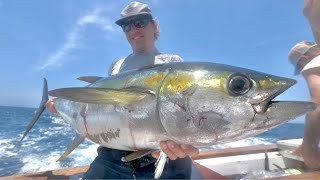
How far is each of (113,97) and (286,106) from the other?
35.9 inches

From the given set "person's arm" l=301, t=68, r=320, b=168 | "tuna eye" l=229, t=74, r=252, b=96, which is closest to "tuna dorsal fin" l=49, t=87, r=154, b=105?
"tuna eye" l=229, t=74, r=252, b=96

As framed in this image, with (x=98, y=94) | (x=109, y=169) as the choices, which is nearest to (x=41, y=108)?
(x=109, y=169)

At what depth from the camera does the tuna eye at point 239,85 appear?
4.72 ft

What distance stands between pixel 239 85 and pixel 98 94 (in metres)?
0.78

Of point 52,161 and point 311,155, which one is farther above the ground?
point 311,155

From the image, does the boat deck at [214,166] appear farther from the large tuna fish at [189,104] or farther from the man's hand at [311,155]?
the large tuna fish at [189,104]

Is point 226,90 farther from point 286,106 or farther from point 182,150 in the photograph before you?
point 182,150

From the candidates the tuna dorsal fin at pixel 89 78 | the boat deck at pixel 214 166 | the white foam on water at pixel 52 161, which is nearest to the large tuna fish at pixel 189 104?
the tuna dorsal fin at pixel 89 78

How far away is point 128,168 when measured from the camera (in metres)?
2.60

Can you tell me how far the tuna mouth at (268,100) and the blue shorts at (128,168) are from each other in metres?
1.43

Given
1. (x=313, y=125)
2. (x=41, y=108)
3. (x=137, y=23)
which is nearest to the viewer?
(x=313, y=125)

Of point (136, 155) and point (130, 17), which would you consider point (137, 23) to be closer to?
point (130, 17)

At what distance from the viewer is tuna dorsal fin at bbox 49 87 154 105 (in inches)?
63.0

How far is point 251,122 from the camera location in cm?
139
